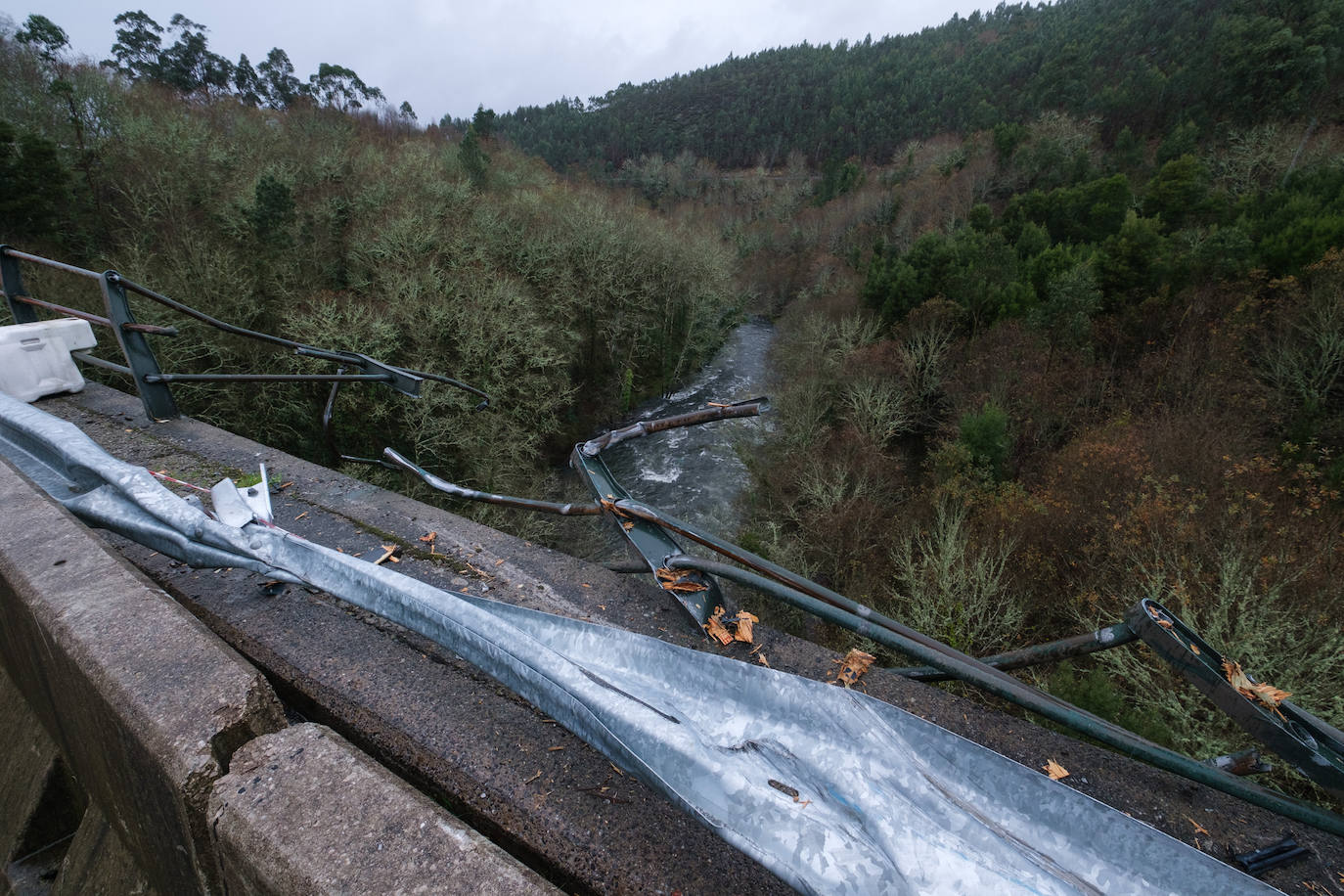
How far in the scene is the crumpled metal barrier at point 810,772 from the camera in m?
1.04

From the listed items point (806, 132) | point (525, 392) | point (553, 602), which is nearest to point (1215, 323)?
point (525, 392)

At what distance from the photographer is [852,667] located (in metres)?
2.00

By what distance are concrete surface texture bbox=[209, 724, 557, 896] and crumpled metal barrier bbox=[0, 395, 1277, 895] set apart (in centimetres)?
34

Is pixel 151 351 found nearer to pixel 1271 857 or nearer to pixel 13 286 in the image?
pixel 13 286

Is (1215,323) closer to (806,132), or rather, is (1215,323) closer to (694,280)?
(694,280)

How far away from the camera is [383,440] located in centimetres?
1439

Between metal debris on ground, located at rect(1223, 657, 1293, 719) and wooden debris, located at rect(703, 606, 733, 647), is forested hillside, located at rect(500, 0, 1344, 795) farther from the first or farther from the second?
wooden debris, located at rect(703, 606, 733, 647)

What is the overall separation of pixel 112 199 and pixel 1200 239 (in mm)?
35500

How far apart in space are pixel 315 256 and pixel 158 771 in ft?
62.7

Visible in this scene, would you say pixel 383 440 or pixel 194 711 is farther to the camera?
pixel 383 440

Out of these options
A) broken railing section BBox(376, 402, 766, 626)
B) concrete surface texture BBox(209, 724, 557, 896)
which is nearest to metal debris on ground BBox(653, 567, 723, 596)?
broken railing section BBox(376, 402, 766, 626)

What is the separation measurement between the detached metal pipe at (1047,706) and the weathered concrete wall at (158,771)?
1059mm

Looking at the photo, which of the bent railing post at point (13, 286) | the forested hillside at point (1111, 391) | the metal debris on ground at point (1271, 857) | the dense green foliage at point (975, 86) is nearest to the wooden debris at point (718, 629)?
the metal debris on ground at point (1271, 857)

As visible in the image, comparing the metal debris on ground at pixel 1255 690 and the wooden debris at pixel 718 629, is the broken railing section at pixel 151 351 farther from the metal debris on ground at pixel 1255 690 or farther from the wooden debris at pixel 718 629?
the metal debris on ground at pixel 1255 690
